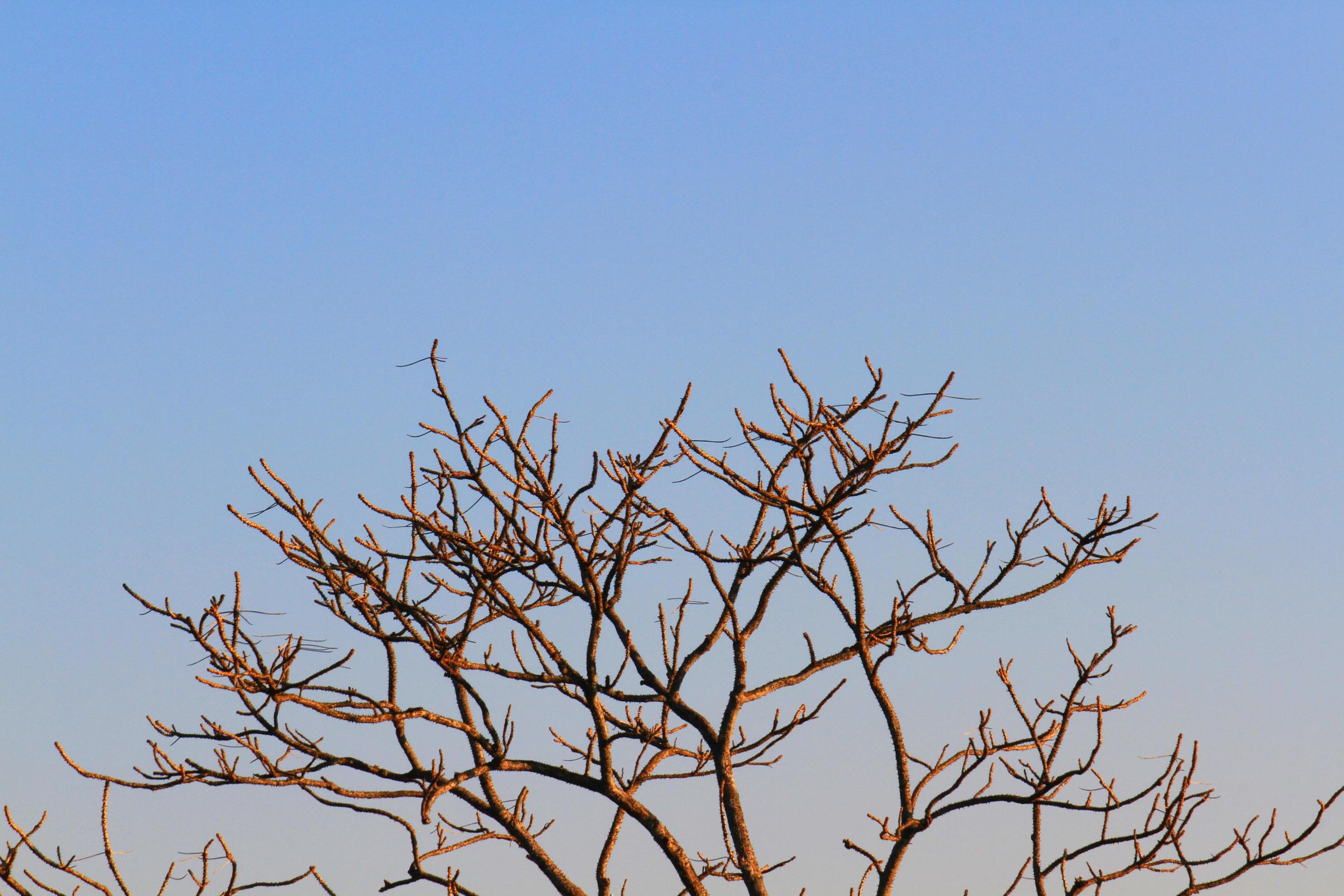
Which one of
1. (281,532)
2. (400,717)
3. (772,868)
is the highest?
(281,532)

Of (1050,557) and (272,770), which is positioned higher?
(1050,557)

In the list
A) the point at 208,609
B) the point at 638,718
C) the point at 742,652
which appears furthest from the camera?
the point at 638,718

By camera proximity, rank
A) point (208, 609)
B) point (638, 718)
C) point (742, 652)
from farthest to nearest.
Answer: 1. point (638, 718)
2. point (742, 652)
3. point (208, 609)

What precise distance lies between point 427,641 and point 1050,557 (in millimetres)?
2362

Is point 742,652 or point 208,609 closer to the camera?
point 208,609

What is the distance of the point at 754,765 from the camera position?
4.76m

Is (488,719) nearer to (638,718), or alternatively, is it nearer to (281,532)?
(638,718)

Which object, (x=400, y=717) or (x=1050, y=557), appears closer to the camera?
(x=400, y=717)

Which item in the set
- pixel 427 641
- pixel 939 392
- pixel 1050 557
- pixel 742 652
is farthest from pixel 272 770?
pixel 1050 557

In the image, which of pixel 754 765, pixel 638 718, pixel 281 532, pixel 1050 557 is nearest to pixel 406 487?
pixel 281 532

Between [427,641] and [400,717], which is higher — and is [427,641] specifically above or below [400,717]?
above

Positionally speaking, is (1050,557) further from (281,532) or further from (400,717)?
(281,532)

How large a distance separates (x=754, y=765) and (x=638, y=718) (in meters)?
0.49

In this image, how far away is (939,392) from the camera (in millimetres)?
4227
